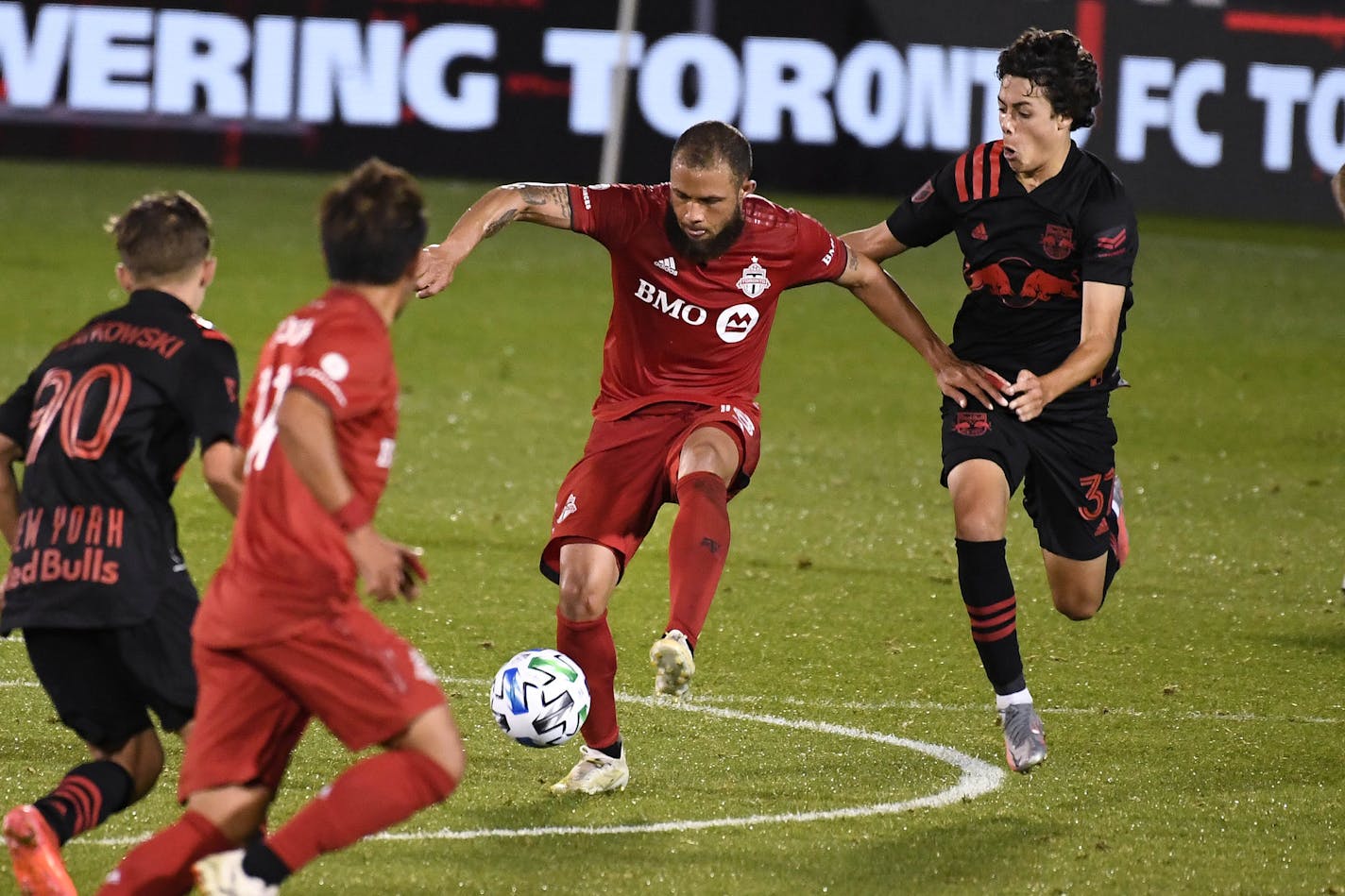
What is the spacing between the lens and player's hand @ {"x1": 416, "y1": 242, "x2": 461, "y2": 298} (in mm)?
6090

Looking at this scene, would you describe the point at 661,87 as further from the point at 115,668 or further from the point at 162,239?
the point at 115,668

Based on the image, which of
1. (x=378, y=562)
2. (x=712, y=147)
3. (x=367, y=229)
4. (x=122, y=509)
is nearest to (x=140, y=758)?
(x=122, y=509)

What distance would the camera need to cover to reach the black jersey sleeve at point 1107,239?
659 cm

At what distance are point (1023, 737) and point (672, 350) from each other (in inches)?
66.7

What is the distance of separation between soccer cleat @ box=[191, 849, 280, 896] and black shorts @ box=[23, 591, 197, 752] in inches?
29.1

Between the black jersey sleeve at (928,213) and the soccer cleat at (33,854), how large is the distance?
3.67 m

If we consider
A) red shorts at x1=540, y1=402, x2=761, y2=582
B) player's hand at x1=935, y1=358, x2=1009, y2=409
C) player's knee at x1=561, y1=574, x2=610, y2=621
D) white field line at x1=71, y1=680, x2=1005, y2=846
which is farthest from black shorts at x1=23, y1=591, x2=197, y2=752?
player's hand at x1=935, y1=358, x2=1009, y2=409

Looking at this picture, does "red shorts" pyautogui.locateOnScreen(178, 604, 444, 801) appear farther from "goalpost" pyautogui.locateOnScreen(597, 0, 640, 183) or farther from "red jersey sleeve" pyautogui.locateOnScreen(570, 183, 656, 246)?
"goalpost" pyautogui.locateOnScreen(597, 0, 640, 183)

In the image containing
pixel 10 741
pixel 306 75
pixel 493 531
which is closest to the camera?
pixel 10 741

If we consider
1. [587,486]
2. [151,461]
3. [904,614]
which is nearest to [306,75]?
[904,614]

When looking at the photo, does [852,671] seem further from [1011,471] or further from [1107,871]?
[1107,871]

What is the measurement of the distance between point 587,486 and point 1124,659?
2819 millimetres

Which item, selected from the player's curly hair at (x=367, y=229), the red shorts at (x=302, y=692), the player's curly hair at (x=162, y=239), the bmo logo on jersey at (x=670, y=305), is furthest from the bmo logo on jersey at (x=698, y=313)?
the red shorts at (x=302, y=692)

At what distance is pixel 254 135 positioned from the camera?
21.5 m
